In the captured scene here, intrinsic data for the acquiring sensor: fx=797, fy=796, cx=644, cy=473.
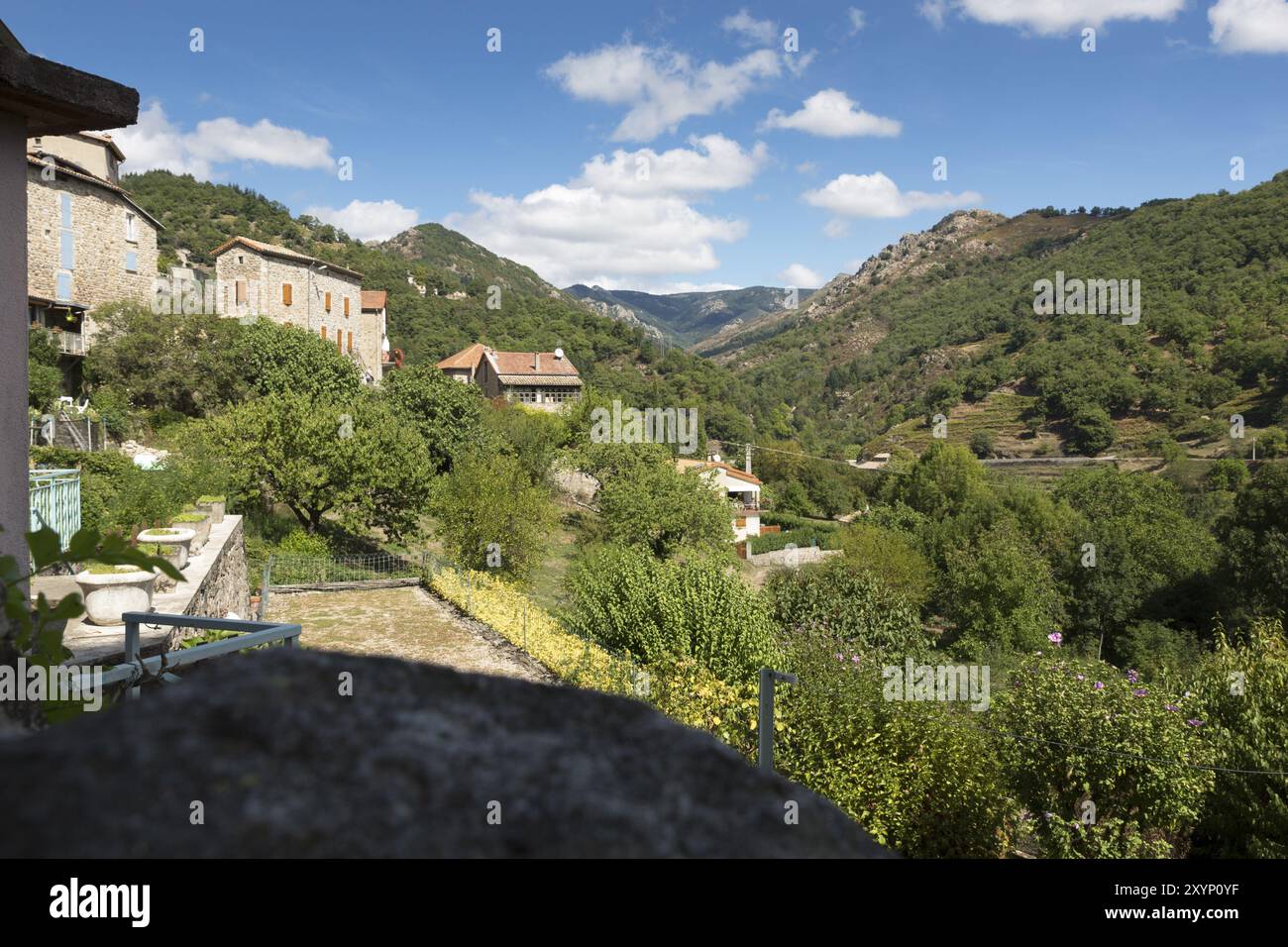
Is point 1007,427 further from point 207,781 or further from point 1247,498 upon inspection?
point 207,781

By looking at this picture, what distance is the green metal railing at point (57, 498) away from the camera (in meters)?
10.0

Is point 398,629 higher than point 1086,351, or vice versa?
point 1086,351

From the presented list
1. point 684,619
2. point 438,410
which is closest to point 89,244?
point 438,410

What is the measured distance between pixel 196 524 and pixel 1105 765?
15.5m

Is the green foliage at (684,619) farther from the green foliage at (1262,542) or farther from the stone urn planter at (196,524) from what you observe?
the green foliage at (1262,542)

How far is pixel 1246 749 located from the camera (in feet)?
44.5

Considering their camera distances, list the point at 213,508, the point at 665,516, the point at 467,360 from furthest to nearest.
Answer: the point at 467,360 < the point at 665,516 < the point at 213,508

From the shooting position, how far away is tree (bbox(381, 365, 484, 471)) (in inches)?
1683

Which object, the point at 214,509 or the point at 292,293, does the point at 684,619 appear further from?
the point at 292,293

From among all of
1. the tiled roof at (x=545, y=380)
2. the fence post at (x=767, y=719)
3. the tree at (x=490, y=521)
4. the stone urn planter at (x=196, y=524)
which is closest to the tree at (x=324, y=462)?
the tree at (x=490, y=521)

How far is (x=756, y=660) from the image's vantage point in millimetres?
14688

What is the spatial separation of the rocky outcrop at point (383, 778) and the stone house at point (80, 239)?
37.4 m

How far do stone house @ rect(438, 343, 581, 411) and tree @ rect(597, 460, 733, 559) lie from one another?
2858 cm
